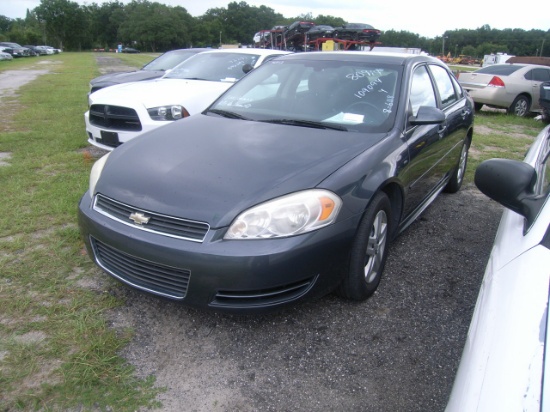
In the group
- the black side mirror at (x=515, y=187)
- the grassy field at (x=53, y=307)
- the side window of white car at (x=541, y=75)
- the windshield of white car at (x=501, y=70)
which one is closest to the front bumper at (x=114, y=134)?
the grassy field at (x=53, y=307)

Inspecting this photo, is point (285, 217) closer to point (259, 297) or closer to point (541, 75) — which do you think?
point (259, 297)

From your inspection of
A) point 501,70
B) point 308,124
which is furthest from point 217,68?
point 501,70

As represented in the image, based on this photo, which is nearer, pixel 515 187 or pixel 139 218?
pixel 515 187

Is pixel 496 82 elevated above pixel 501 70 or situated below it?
below

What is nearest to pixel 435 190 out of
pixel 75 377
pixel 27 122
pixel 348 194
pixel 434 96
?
pixel 434 96

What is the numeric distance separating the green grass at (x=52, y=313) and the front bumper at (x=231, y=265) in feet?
1.34

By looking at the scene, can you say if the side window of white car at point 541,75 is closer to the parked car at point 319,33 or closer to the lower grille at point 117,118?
the parked car at point 319,33

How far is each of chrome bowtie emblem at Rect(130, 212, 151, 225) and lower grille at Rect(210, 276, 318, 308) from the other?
549 mm

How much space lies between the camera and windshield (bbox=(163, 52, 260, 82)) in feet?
21.1

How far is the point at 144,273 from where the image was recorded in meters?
2.37

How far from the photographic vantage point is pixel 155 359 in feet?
7.43

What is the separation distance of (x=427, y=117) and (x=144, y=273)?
2162mm

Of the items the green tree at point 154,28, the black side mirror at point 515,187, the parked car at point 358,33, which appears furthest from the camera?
the green tree at point 154,28

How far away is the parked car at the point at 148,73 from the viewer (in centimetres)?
789
